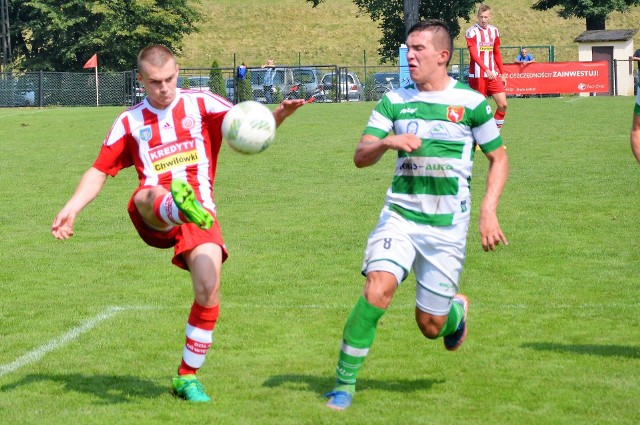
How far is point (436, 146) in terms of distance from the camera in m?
5.99

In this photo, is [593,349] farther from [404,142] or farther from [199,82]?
[199,82]

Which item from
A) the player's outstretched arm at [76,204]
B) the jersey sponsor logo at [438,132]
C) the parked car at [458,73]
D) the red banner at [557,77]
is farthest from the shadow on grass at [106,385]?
the parked car at [458,73]

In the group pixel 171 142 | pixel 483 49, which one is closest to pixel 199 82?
pixel 483 49

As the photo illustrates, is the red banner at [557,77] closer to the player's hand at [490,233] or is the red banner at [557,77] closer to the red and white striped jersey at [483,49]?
the red and white striped jersey at [483,49]

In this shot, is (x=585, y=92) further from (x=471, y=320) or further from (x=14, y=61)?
(x=471, y=320)

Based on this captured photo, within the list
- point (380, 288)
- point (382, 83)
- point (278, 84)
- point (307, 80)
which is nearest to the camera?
point (380, 288)

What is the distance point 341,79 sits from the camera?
154ft

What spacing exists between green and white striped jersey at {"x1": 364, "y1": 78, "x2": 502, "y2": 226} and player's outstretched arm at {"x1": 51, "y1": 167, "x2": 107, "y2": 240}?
1544 mm

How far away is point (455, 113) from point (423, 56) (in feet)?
1.16

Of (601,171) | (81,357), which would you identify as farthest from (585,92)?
(81,357)

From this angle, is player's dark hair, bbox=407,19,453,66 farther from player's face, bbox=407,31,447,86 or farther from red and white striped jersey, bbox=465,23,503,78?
red and white striped jersey, bbox=465,23,503,78

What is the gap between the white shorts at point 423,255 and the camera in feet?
19.1

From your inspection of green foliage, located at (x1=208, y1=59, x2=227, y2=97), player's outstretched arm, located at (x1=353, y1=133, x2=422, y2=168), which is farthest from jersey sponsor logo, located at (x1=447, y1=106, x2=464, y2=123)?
green foliage, located at (x1=208, y1=59, x2=227, y2=97)

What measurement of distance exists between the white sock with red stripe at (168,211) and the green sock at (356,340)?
1030 mm
